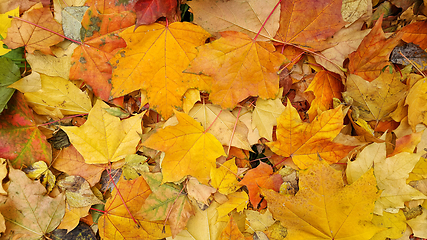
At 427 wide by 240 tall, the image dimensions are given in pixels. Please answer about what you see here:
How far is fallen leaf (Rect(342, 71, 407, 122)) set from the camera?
1.12m

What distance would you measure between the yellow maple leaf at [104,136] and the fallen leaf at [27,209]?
30cm

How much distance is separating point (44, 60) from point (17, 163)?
0.54 metres

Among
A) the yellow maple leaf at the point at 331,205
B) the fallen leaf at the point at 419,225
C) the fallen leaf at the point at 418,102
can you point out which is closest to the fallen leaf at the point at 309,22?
the fallen leaf at the point at 418,102

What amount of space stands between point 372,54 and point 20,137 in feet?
A: 5.86

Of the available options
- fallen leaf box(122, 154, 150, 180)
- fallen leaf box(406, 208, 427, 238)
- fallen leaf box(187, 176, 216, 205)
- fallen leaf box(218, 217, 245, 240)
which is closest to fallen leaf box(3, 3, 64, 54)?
fallen leaf box(122, 154, 150, 180)

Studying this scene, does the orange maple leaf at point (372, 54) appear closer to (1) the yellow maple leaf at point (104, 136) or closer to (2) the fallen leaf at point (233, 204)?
(2) the fallen leaf at point (233, 204)

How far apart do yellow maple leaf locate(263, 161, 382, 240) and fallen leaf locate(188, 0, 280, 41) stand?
0.67 m

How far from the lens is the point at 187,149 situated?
1137 millimetres

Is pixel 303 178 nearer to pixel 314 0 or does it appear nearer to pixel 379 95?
pixel 379 95

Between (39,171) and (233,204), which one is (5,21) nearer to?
(39,171)

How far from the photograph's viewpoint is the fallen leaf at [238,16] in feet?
3.51

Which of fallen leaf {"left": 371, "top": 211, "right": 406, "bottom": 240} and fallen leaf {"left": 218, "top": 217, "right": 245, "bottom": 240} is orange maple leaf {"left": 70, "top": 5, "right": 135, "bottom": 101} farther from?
fallen leaf {"left": 371, "top": 211, "right": 406, "bottom": 240}

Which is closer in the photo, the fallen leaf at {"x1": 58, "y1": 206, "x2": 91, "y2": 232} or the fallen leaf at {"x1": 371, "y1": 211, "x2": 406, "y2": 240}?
the fallen leaf at {"x1": 371, "y1": 211, "x2": 406, "y2": 240}

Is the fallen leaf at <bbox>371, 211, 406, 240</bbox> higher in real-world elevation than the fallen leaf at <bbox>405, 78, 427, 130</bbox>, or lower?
lower
